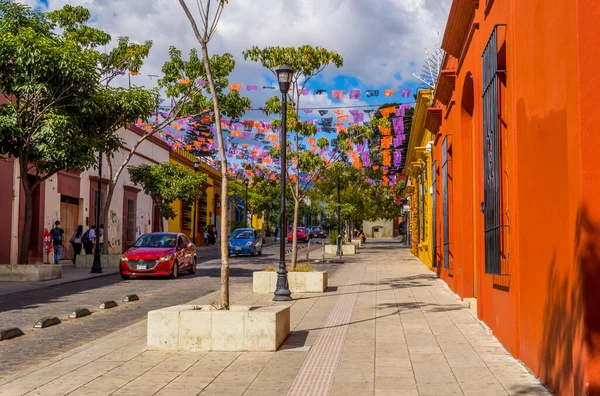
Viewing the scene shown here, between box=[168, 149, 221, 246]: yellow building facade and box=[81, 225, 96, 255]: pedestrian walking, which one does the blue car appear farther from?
box=[81, 225, 96, 255]: pedestrian walking

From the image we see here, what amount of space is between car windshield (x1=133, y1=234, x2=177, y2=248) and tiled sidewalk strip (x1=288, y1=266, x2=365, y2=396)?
10470mm

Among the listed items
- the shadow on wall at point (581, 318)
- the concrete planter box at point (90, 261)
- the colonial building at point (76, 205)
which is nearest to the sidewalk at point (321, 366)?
the shadow on wall at point (581, 318)

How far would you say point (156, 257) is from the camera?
2219 centimetres

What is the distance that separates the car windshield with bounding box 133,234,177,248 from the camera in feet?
77.0

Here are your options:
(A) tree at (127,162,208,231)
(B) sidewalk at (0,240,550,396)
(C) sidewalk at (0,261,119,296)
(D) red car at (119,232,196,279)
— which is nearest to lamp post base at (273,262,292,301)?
(B) sidewalk at (0,240,550,396)

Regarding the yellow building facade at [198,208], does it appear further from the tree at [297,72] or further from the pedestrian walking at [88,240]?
the tree at [297,72]

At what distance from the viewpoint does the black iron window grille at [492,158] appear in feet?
30.9

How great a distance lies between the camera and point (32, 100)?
69.0 ft

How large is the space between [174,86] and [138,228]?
16523 millimetres

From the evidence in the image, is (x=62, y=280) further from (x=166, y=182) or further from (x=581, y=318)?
(x=581, y=318)

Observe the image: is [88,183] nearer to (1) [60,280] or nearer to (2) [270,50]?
(1) [60,280]

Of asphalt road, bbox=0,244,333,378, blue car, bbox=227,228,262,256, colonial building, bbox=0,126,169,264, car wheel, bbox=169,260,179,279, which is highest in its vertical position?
colonial building, bbox=0,126,169,264

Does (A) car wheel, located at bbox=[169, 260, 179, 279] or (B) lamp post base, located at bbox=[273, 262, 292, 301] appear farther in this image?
(A) car wheel, located at bbox=[169, 260, 179, 279]

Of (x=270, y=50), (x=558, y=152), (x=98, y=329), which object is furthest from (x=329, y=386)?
(x=270, y=50)
